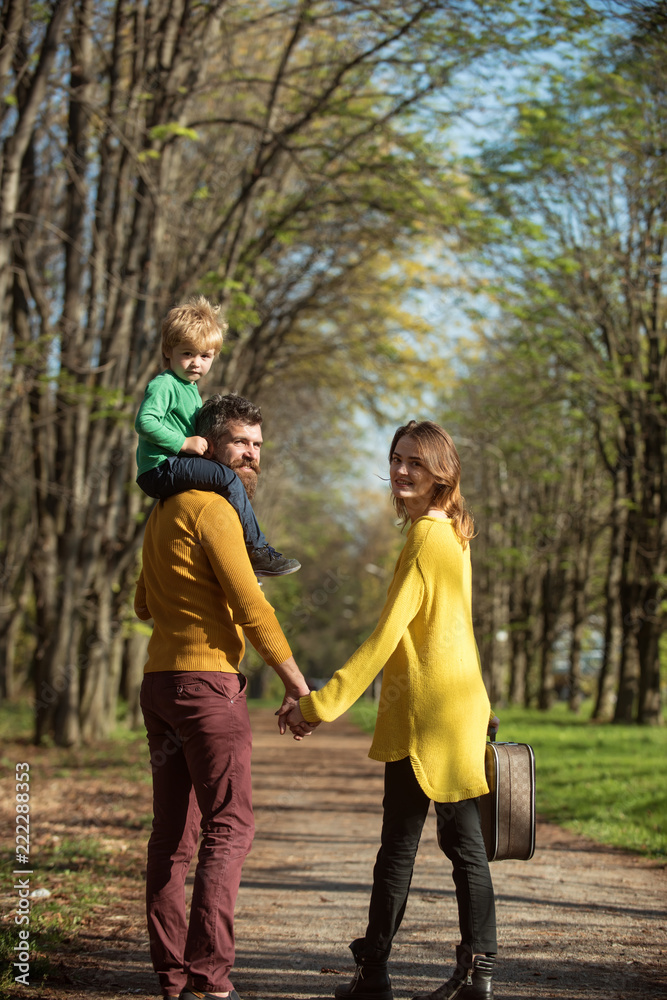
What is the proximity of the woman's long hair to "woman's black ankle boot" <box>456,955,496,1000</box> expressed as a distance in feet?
4.64

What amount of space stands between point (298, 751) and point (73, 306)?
301 inches

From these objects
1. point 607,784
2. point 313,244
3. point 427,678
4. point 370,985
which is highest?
point 313,244

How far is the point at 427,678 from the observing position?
3139 mm

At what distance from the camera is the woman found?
304cm

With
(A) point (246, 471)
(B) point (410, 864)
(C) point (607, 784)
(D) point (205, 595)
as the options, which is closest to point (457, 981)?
(B) point (410, 864)

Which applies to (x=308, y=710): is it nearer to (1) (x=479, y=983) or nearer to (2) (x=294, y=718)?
(2) (x=294, y=718)

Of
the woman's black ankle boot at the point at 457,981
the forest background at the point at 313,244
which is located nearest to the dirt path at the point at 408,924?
the woman's black ankle boot at the point at 457,981

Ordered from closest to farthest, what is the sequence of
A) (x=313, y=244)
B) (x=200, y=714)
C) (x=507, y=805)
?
(x=200, y=714) < (x=507, y=805) < (x=313, y=244)

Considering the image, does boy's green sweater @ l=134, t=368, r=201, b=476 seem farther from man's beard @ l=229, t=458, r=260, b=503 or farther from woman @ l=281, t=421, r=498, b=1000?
woman @ l=281, t=421, r=498, b=1000

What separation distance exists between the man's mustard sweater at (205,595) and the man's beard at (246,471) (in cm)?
19

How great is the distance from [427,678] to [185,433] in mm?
1242

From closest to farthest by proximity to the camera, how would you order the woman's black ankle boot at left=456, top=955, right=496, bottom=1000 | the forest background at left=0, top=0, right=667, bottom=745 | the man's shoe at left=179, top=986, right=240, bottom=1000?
the man's shoe at left=179, top=986, right=240, bottom=1000, the woman's black ankle boot at left=456, top=955, right=496, bottom=1000, the forest background at left=0, top=0, right=667, bottom=745

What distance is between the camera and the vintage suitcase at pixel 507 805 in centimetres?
319

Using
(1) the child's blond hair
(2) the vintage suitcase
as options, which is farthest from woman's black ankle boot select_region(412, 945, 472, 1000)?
(1) the child's blond hair
